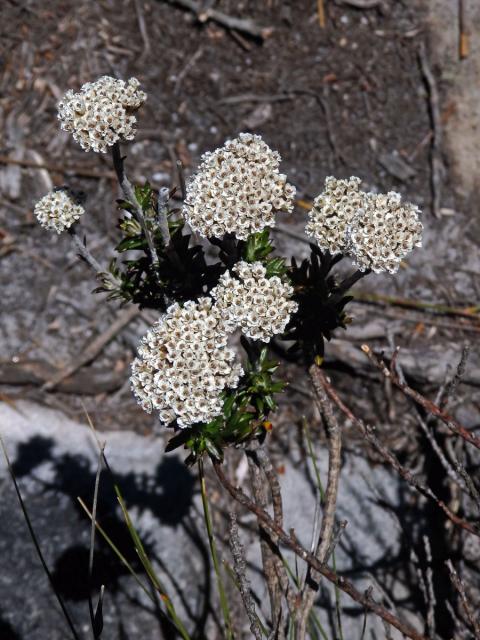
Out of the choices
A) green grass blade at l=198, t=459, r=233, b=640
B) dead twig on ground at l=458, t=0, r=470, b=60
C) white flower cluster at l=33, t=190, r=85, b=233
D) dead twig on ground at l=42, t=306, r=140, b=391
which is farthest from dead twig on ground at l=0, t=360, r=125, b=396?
dead twig on ground at l=458, t=0, r=470, b=60

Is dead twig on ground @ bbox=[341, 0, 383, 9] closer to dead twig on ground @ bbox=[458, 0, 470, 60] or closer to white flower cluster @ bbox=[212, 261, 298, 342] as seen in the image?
dead twig on ground @ bbox=[458, 0, 470, 60]

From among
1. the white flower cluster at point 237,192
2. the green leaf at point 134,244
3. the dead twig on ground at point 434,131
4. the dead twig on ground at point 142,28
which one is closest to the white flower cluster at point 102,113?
the white flower cluster at point 237,192

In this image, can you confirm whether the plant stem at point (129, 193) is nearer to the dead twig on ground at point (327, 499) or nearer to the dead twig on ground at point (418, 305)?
the dead twig on ground at point (327, 499)

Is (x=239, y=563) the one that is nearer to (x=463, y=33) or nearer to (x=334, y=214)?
(x=334, y=214)

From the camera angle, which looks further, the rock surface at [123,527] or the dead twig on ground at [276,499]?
the rock surface at [123,527]

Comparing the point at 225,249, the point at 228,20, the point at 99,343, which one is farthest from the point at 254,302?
the point at 228,20

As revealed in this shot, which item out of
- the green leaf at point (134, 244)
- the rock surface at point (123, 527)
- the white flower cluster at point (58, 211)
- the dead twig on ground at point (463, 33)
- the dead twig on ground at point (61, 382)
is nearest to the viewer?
the white flower cluster at point (58, 211)
